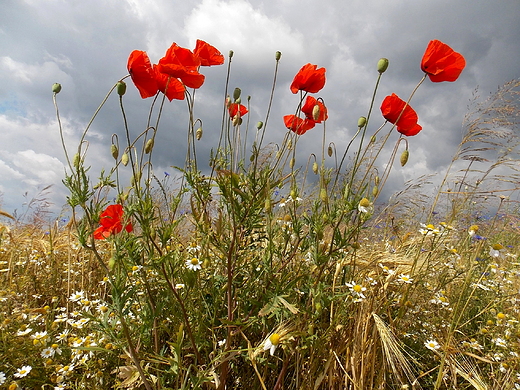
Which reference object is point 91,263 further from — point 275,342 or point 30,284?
point 275,342

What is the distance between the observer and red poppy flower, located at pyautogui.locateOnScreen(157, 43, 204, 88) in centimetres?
142

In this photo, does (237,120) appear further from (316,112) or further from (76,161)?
(76,161)

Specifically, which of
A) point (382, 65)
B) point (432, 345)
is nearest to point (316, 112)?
point (382, 65)

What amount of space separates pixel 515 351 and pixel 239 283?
1644 millimetres

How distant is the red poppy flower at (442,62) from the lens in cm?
161

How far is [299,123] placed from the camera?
1833 mm

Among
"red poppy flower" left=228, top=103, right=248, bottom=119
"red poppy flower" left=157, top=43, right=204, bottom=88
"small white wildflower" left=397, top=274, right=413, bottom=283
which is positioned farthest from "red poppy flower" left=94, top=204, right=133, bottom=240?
"small white wildflower" left=397, top=274, right=413, bottom=283

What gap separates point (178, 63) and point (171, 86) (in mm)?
184

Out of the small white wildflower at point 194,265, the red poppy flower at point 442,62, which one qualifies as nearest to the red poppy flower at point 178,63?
the small white wildflower at point 194,265

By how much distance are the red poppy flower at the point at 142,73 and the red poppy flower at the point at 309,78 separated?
2.34 ft

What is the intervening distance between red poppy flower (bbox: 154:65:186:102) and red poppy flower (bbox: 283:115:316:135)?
581mm

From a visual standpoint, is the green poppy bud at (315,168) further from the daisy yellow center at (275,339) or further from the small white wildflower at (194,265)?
the daisy yellow center at (275,339)

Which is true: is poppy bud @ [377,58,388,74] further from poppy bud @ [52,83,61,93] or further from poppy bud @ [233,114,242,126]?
poppy bud @ [52,83,61,93]

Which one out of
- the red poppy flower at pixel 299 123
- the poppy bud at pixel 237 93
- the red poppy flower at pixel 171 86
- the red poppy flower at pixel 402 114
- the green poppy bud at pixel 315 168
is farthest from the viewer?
the green poppy bud at pixel 315 168
